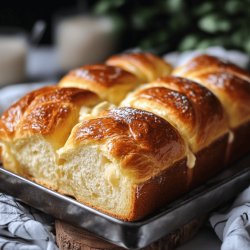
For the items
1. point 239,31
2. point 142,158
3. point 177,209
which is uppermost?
→ point 142,158

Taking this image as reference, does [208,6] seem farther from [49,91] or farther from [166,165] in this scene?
[166,165]

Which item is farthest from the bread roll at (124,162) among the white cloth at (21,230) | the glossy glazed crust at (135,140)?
the white cloth at (21,230)

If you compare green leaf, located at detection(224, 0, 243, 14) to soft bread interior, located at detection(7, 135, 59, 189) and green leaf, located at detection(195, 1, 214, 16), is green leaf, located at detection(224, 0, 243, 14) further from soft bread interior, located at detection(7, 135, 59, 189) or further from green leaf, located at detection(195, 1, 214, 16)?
soft bread interior, located at detection(7, 135, 59, 189)

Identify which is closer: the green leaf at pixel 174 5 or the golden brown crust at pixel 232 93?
the golden brown crust at pixel 232 93

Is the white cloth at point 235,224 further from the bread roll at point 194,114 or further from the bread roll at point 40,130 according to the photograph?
the bread roll at point 40,130

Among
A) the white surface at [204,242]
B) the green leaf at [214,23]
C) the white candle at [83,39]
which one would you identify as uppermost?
the green leaf at [214,23]

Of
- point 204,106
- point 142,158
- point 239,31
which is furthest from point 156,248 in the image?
point 239,31

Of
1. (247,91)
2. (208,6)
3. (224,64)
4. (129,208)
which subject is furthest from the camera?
(208,6)
